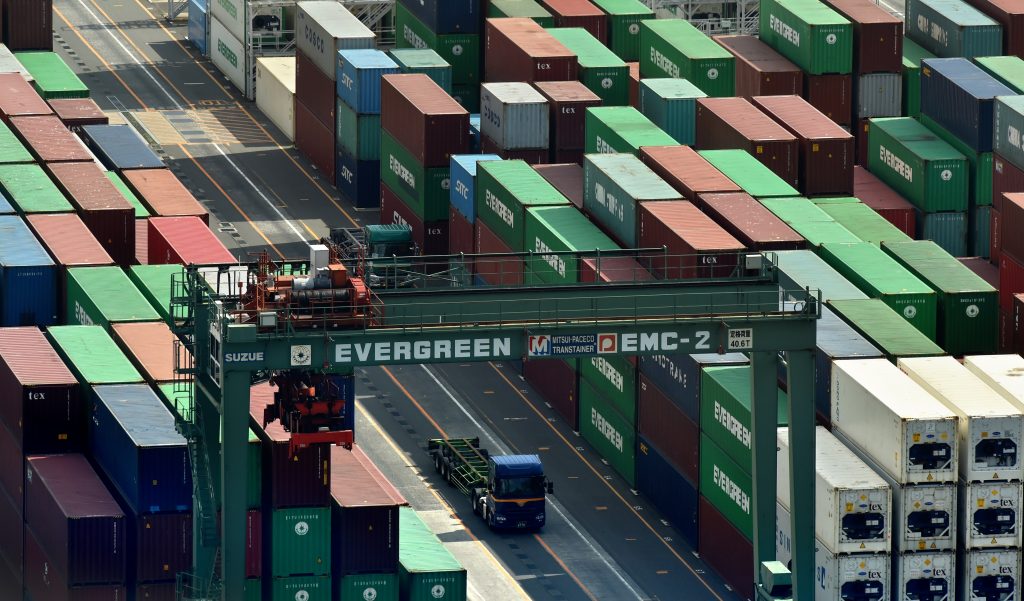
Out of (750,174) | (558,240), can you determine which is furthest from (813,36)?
(558,240)

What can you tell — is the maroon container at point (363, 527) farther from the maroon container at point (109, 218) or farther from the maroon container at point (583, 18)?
the maroon container at point (583, 18)

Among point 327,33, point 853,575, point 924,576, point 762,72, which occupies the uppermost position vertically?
point 762,72

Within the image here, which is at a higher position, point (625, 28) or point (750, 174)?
point (750, 174)

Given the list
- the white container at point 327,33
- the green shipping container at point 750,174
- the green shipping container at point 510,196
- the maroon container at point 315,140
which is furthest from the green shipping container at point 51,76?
the green shipping container at point 750,174

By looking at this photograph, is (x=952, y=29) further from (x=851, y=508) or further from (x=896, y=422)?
(x=851, y=508)

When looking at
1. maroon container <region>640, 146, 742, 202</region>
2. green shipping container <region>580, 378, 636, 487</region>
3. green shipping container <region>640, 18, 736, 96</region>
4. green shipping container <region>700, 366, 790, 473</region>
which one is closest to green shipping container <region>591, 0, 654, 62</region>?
green shipping container <region>640, 18, 736, 96</region>

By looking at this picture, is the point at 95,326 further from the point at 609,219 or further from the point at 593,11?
the point at 593,11

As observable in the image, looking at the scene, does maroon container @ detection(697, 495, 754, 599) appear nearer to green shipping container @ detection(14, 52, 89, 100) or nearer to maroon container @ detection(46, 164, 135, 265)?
maroon container @ detection(46, 164, 135, 265)

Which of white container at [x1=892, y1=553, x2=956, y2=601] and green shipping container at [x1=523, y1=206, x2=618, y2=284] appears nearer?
white container at [x1=892, y1=553, x2=956, y2=601]
